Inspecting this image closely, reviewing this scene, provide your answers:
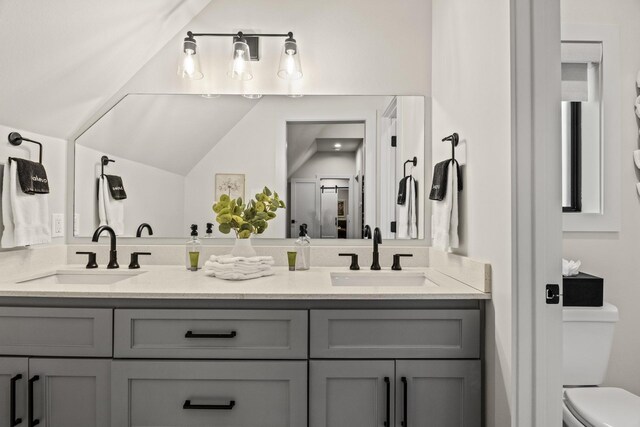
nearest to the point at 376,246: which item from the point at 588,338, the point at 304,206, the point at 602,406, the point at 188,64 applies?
the point at 304,206

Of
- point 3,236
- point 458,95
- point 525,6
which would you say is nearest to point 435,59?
point 458,95

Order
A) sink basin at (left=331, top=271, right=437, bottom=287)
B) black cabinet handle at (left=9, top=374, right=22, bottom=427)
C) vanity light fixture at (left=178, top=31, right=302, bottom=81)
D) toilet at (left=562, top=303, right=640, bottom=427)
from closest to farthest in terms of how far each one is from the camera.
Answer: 1. black cabinet handle at (left=9, top=374, right=22, bottom=427)
2. toilet at (left=562, top=303, right=640, bottom=427)
3. sink basin at (left=331, top=271, right=437, bottom=287)
4. vanity light fixture at (left=178, top=31, right=302, bottom=81)

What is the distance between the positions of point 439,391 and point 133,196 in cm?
174

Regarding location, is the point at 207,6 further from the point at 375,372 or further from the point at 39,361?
the point at 375,372

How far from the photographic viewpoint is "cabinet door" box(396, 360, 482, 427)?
1441 mm

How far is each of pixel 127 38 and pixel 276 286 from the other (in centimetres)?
138

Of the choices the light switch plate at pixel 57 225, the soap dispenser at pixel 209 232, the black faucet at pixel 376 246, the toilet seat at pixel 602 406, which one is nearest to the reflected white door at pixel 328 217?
the black faucet at pixel 376 246

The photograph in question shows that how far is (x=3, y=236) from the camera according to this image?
1.70 m

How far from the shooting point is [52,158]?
80.2 inches

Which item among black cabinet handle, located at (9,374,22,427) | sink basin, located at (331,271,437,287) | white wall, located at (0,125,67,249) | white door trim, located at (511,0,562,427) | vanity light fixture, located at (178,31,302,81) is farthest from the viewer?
vanity light fixture, located at (178,31,302,81)

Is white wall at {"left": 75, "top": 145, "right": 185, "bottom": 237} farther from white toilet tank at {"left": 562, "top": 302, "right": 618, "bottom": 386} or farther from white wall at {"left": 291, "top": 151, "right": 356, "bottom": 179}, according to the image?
white toilet tank at {"left": 562, "top": 302, "right": 618, "bottom": 386}

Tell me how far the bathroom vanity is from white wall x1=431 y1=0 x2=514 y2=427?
0.34ft

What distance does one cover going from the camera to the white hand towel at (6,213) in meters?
1.70

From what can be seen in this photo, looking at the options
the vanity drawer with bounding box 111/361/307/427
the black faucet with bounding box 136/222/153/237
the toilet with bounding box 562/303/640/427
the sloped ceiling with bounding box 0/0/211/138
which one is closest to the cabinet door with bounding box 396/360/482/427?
the vanity drawer with bounding box 111/361/307/427
